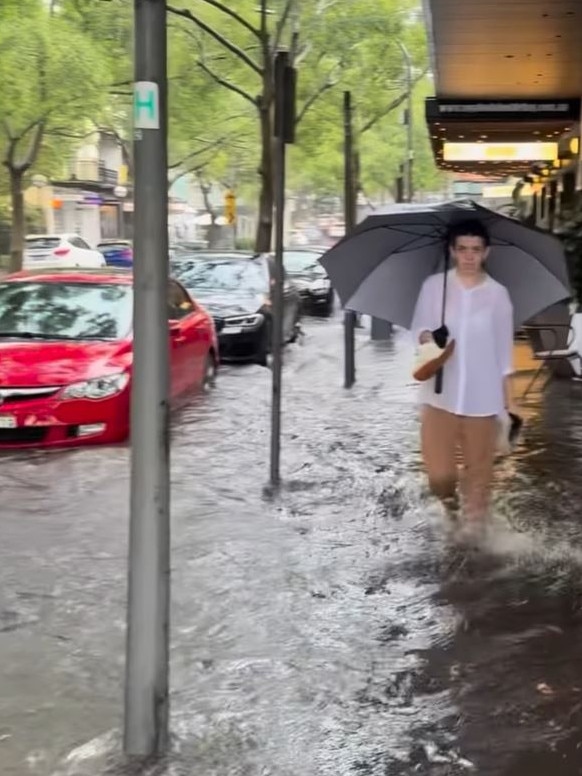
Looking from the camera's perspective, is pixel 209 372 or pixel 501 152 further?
pixel 501 152

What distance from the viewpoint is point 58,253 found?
35.8m

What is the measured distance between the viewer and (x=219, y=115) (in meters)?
38.0

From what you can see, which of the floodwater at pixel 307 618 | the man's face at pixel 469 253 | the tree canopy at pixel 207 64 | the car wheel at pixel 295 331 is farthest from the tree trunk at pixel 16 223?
the man's face at pixel 469 253

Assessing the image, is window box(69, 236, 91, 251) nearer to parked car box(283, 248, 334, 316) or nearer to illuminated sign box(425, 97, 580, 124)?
parked car box(283, 248, 334, 316)

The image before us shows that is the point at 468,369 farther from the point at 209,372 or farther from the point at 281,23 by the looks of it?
the point at 281,23

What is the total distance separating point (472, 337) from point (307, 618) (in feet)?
6.15

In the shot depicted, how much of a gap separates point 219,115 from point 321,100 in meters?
6.15

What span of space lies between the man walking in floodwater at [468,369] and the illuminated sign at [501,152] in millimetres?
15781

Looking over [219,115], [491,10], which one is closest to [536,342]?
[491,10]

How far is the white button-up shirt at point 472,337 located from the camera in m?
6.52

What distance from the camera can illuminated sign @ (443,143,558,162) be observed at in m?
21.7

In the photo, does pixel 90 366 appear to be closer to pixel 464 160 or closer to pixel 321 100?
pixel 464 160

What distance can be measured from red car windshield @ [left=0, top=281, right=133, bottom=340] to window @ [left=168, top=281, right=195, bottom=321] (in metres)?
0.84

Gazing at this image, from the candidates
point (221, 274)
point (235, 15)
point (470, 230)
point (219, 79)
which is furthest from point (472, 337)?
point (219, 79)
